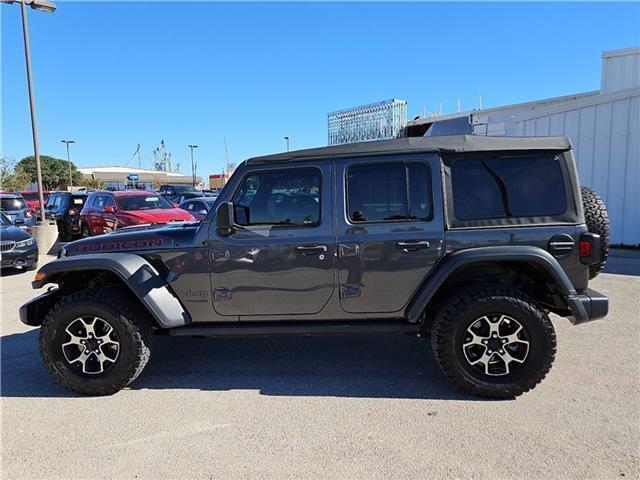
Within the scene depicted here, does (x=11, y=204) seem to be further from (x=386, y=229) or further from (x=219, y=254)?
(x=386, y=229)

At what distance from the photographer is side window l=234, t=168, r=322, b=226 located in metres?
3.67

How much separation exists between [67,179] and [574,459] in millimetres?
82380

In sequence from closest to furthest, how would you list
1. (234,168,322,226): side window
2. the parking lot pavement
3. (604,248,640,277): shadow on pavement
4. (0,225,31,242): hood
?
the parking lot pavement, (234,168,322,226): side window, (604,248,640,277): shadow on pavement, (0,225,31,242): hood

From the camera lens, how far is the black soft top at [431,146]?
350 centimetres

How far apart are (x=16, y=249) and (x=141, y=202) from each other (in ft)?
10.9

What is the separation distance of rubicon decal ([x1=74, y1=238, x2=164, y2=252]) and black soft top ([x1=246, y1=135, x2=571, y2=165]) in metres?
1.01

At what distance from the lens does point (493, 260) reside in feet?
11.1

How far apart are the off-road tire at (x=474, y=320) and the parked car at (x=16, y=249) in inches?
358

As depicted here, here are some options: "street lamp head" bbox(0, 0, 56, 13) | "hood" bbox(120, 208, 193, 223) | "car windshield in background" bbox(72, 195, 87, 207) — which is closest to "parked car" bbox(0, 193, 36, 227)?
"car windshield in background" bbox(72, 195, 87, 207)

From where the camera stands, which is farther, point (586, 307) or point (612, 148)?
point (612, 148)

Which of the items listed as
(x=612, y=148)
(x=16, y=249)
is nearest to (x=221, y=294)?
(x=16, y=249)

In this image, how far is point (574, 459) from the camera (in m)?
2.68

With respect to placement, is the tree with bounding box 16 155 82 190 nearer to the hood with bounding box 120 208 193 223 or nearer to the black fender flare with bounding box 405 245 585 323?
the hood with bounding box 120 208 193 223

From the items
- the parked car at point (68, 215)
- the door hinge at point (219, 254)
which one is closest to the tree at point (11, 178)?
the parked car at point (68, 215)
